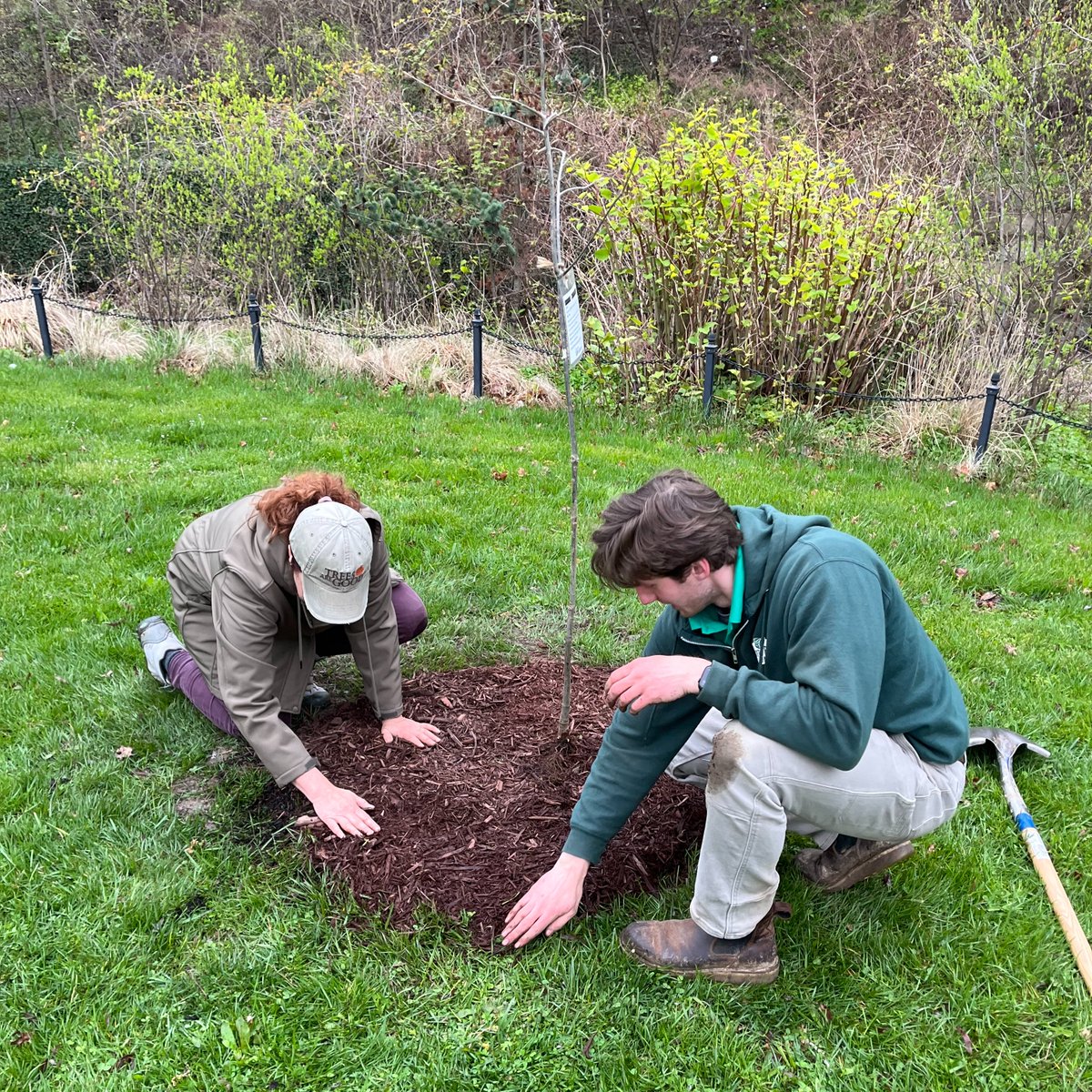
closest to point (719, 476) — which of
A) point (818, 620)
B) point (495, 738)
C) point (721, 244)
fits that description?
point (721, 244)

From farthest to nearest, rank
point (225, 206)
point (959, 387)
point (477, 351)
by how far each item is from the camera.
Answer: point (225, 206)
point (477, 351)
point (959, 387)

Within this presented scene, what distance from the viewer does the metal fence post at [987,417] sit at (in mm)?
6504

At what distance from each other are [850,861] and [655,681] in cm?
95

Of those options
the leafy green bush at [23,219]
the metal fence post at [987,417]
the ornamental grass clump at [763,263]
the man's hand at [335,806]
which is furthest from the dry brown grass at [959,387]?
the leafy green bush at [23,219]

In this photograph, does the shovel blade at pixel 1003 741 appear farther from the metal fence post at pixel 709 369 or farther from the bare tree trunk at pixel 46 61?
the bare tree trunk at pixel 46 61

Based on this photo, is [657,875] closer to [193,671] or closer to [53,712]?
[193,671]

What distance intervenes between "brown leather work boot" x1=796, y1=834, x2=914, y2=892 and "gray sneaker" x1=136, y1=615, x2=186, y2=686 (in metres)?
2.48

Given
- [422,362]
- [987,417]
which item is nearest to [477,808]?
[987,417]

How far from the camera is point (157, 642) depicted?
3621 millimetres

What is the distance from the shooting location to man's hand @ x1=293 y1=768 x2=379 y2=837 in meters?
2.64

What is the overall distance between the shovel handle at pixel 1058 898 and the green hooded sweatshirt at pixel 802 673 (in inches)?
28.1

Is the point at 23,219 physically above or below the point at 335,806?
above

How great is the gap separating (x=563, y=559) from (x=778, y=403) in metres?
3.63

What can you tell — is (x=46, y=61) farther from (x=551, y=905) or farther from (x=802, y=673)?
(x=802, y=673)
